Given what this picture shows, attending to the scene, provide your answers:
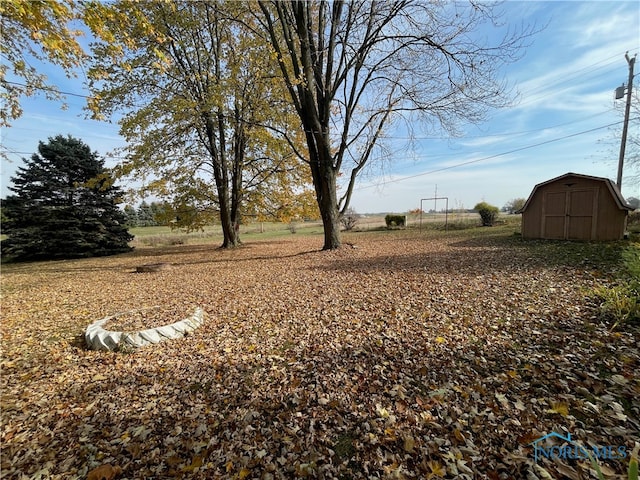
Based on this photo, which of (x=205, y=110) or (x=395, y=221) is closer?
(x=205, y=110)

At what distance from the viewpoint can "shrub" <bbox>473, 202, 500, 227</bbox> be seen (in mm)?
17250

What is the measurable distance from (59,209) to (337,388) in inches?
668

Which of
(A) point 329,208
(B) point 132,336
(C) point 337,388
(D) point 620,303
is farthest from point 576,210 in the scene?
(B) point 132,336

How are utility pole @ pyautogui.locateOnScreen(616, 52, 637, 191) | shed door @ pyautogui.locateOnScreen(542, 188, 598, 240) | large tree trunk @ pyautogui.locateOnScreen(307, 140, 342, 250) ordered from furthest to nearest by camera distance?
utility pole @ pyautogui.locateOnScreen(616, 52, 637, 191) → large tree trunk @ pyautogui.locateOnScreen(307, 140, 342, 250) → shed door @ pyautogui.locateOnScreen(542, 188, 598, 240)

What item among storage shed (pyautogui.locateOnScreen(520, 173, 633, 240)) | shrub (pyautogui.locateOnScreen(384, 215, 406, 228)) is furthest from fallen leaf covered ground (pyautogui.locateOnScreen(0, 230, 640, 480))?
shrub (pyautogui.locateOnScreen(384, 215, 406, 228))

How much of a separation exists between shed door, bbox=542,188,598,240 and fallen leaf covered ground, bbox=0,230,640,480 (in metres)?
5.44

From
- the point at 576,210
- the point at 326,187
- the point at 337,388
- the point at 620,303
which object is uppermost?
the point at 326,187

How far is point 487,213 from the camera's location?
17.3 meters

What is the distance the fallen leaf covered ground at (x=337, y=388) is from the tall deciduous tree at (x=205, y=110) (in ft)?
22.6

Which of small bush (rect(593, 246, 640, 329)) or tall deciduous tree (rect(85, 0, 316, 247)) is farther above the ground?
tall deciduous tree (rect(85, 0, 316, 247))

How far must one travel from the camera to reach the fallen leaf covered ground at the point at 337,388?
1.80 metres

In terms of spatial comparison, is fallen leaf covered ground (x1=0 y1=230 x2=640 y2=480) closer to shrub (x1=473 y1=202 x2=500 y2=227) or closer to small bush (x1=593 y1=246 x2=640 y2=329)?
small bush (x1=593 y1=246 x2=640 y2=329)

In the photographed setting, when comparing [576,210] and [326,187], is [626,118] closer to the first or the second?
[576,210]

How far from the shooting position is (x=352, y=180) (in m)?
9.55
